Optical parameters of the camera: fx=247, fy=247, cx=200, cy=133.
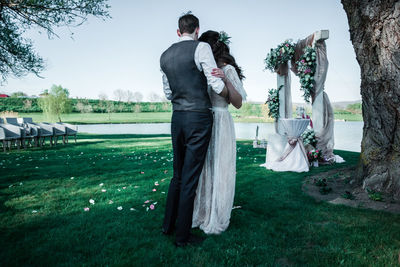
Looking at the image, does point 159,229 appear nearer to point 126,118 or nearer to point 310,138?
point 310,138

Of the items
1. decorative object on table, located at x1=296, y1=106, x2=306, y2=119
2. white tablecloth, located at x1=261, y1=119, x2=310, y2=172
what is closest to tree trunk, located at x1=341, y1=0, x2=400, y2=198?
white tablecloth, located at x1=261, y1=119, x2=310, y2=172

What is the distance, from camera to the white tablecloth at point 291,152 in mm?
6176

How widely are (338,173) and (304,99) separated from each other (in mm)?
3327

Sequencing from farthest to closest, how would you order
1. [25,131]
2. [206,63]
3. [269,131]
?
1. [269,131]
2. [25,131]
3. [206,63]

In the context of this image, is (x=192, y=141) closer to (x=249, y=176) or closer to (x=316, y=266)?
(x=316, y=266)

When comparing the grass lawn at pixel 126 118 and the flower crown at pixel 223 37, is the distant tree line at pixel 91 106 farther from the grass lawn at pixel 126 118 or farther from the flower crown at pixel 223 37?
the flower crown at pixel 223 37

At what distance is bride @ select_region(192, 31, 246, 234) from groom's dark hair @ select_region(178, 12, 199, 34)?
30 centimetres

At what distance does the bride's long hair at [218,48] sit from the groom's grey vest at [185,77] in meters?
0.43

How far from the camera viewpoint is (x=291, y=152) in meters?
6.30

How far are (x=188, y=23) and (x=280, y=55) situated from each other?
6.48 m

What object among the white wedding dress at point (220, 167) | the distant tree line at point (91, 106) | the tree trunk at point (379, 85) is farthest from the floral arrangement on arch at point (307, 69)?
the distant tree line at point (91, 106)

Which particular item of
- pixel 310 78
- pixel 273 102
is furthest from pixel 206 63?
pixel 273 102

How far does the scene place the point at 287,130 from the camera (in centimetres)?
635

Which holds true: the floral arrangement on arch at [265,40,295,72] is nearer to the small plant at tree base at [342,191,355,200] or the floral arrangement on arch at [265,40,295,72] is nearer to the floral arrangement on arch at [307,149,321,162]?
the floral arrangement on arch at [307,149,321,162]
